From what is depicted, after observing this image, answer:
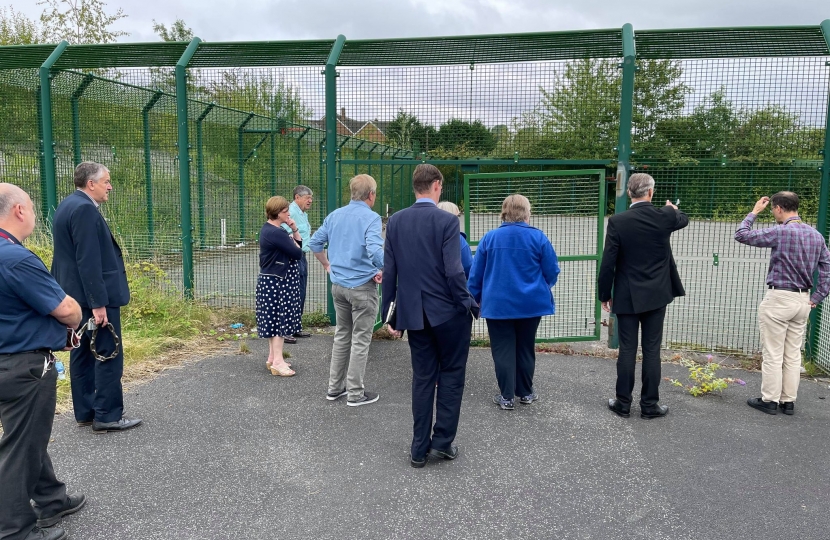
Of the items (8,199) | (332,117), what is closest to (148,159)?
(332,117)

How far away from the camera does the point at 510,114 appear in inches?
260

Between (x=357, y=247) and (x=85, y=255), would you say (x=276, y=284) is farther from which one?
(x=85, y=255)

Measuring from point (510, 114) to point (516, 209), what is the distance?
211 centimetres

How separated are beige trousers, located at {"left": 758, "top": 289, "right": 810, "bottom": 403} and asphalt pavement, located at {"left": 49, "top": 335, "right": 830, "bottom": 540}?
0.80 feet

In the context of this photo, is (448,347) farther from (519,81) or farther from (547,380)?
(519,81)

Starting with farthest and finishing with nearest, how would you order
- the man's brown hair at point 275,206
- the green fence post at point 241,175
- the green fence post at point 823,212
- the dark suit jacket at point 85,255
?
the green fence post at point 241,175 < the green fence post at point 823,212 < the man's brown hair at point 275,206 < the dark suit jacket at point 85,255

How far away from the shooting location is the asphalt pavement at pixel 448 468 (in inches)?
129

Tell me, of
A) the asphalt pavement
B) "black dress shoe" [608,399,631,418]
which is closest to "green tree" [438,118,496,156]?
the asphalt pavement

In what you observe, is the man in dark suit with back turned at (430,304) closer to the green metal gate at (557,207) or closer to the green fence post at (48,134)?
the green metal gate at (557,207)

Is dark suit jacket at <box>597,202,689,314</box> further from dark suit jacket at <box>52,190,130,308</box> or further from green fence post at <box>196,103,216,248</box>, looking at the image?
green fence post at <box>196,103,216,248</box>

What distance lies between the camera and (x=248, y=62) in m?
7.39

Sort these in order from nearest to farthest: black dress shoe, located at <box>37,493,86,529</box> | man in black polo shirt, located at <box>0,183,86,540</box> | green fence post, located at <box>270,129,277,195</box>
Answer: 1. man in black polo shirt, located at <box>0,183,86,540</box>
2. black dress shoe, located at <box>37,493,86,529</box>
3. green fence post, located at <box>270,129,277,195</box>

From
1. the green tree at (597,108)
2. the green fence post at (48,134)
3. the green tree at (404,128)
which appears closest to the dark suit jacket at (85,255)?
the green tree at (404,128)

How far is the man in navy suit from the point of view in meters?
4.01
